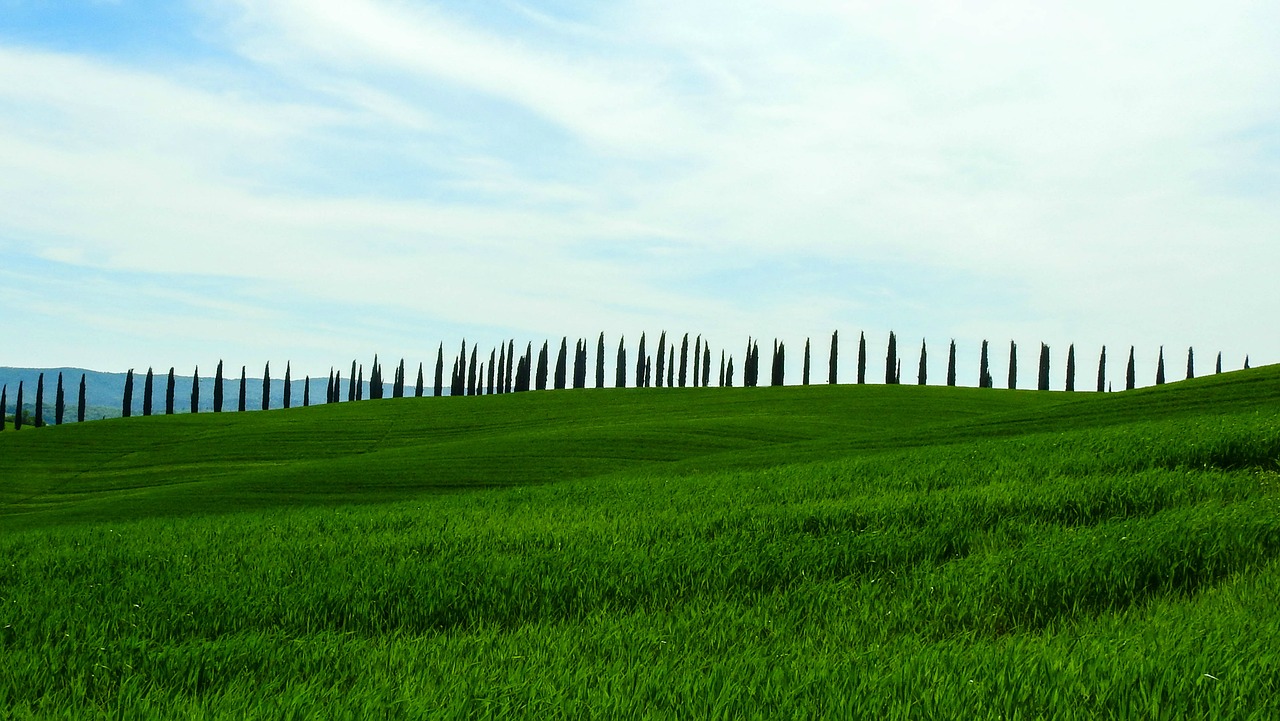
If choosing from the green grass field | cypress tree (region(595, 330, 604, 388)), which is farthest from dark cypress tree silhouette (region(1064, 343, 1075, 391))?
the green grass field

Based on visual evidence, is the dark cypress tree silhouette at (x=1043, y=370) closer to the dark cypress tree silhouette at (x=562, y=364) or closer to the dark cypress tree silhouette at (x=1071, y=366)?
the dark cypress tree silhouette at (x=1071, y=366)

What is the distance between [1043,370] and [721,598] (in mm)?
107111

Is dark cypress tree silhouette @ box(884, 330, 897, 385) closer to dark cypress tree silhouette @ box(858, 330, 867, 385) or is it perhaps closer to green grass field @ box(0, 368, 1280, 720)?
dark cypress tree silhouette @ box(858, 330, 867, 385)

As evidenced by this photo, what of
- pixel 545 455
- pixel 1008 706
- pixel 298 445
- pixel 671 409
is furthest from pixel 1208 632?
pixel 671 409

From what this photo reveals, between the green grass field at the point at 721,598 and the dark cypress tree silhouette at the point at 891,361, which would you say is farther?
the dark cypress tree silhouette at the point at 891,361

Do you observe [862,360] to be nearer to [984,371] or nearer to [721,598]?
[984,371]

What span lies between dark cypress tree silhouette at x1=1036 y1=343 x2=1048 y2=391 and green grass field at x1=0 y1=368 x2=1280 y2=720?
93.2 meters

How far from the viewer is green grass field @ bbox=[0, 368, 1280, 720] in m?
5.48

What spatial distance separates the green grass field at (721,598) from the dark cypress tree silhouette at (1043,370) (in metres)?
93.2

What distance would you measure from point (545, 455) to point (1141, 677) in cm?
3148

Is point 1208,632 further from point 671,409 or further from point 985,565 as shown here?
point 671,409

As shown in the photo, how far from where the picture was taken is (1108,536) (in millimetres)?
9477

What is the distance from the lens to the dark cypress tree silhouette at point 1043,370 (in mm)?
105438

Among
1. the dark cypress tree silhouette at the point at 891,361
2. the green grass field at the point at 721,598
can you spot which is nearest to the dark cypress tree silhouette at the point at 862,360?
the dark cypress tree silhouette at the point at 891,361
